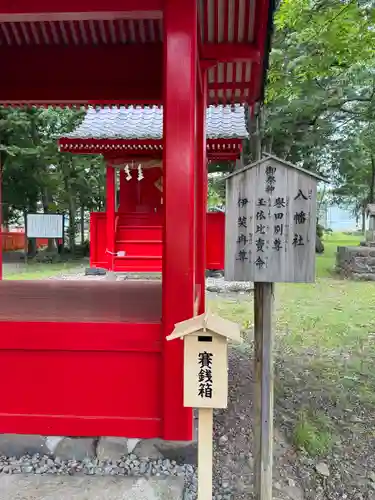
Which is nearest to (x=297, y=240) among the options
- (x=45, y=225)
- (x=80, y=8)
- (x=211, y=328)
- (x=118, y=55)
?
(x=211, y=328)

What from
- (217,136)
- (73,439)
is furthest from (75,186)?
(73,439)

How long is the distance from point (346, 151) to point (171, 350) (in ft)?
60.6

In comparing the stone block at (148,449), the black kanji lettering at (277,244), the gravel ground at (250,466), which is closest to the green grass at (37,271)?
the gravel ground at (250,466)

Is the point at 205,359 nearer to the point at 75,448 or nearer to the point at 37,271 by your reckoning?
the point at 75,448

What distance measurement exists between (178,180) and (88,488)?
1961mm

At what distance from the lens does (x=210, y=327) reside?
6.56 feet

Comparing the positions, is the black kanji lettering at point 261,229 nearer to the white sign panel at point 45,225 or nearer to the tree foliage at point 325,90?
the tree foliage at point 325,90

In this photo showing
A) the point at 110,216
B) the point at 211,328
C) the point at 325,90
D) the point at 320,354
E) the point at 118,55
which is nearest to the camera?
the point at 211,328

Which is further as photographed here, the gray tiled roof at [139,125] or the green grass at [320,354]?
the gray tiled roof at [139,125]

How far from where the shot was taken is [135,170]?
11.3 metres

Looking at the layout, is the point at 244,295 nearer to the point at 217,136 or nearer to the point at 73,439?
the point at 217,136

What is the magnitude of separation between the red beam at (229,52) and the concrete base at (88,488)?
330cm

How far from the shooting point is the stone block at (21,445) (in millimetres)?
3025

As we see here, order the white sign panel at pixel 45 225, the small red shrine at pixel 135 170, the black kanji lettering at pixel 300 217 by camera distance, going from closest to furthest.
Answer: the black kanji lettering at pixel 300 217 → the small red shrine at pixel 135 170 → the white sign panel at pixel 45 225
